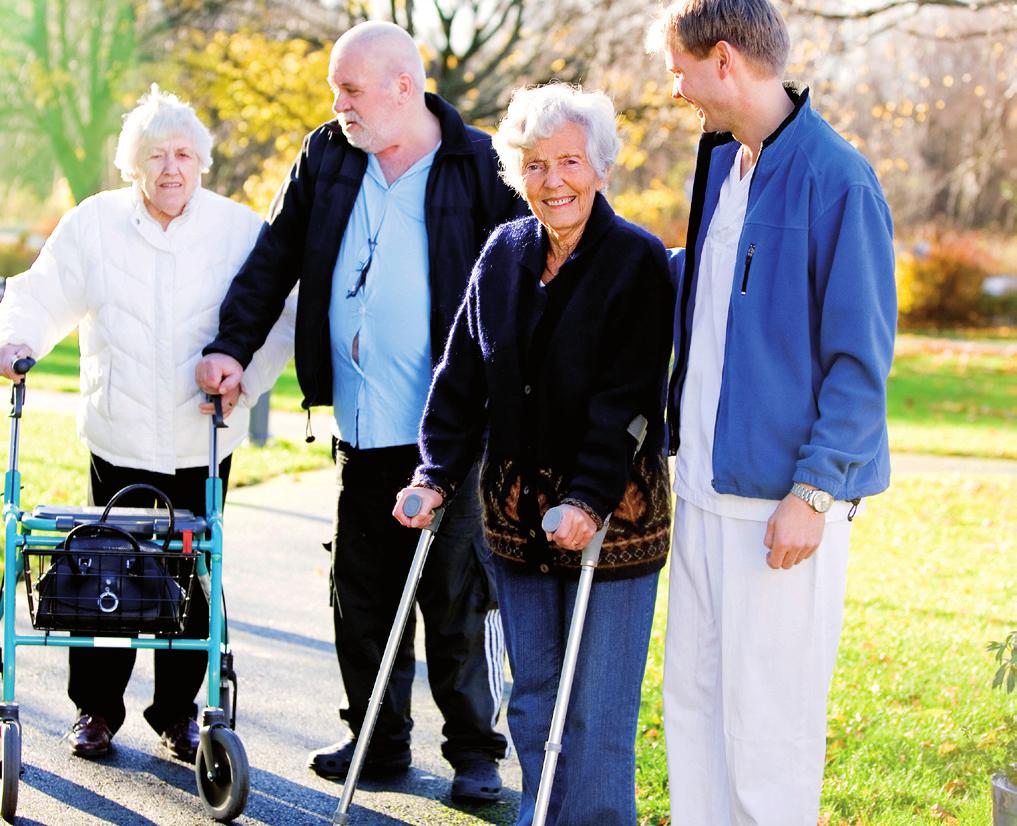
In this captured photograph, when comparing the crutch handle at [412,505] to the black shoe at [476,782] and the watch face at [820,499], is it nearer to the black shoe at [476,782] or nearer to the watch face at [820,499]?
the watch face at [820,499]

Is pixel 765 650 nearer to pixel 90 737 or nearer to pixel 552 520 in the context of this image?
pixel 552 520

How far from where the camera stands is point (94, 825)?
Answer: 4.18 meters

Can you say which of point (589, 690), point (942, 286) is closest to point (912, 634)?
point (589, 690)

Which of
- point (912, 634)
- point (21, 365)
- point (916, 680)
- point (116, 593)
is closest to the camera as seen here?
point (116, 593)

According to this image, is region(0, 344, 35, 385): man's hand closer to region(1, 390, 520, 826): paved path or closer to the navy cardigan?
region(1, 390, 520, 826): paved path

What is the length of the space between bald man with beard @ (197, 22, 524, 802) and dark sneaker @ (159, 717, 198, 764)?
435 millimetres

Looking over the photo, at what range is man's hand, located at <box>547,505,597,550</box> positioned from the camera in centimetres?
324

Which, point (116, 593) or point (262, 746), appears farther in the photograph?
point (262, 746)

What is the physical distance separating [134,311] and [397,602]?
4.13 ft

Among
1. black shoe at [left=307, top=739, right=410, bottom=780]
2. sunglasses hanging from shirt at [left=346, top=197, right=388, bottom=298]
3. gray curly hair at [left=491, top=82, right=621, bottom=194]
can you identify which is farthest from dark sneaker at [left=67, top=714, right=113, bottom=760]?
gray curly hair at [left=491, top=82, right=621, bottom=194]

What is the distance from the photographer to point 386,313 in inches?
174

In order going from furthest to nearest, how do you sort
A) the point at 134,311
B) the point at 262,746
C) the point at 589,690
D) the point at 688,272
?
the point at 262,746
the point at 134,311
the point at 589,690
the point at 688,272

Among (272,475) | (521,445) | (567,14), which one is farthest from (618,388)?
(567,14)

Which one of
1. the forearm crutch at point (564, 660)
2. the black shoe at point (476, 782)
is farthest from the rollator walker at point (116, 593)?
the forearm crutch at point (564, 660)
